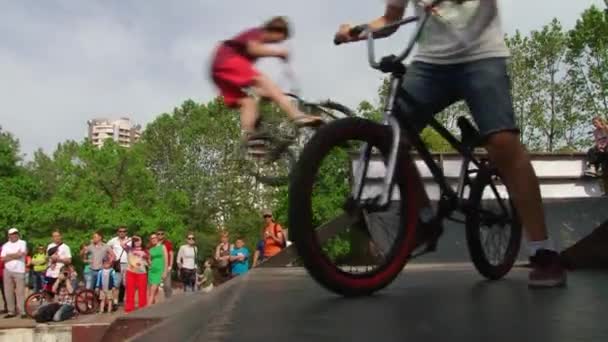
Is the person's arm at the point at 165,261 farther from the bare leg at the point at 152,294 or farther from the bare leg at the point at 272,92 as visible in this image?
the bare leg at the point at 272,92

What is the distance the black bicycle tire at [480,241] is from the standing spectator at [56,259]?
12833 mm

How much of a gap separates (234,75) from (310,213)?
2.14 m

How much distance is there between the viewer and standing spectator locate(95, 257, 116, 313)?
48.2 feet

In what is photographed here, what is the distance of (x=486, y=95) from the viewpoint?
263cm

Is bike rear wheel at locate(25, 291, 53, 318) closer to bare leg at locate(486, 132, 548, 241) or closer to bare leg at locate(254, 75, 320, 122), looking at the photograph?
bare leg at locate(254, 75, 320, 122)

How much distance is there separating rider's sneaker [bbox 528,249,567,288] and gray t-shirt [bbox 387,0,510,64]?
790 mm

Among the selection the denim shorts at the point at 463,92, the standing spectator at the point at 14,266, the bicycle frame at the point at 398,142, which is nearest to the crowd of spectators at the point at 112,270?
the standing spectator at the point at 14,266

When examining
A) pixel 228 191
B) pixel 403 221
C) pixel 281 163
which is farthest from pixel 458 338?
pixel 228 191

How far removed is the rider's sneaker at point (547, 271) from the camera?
284 centimetres

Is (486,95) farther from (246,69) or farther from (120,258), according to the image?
(120,258)

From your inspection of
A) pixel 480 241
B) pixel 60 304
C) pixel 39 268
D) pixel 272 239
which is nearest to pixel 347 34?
pixel 480 241

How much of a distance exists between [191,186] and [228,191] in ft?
9.95

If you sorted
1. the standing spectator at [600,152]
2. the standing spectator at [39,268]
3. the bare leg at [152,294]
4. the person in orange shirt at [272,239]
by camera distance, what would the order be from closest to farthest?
the person in orange shirt at [272,239] → the standing spectator at [600,152] → the bare leg at [152,294] → the standing spectator at [39,268]

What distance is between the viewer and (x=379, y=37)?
289 cm
